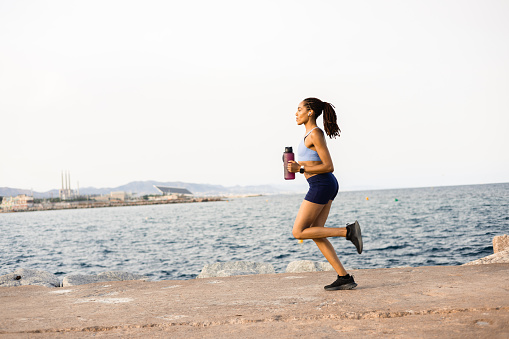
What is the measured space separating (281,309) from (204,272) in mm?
6183

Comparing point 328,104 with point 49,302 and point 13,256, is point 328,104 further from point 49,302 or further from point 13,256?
point 13,256

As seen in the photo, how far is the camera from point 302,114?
4828 millimetres

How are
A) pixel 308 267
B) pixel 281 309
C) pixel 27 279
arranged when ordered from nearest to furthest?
pixel 281 309
pixel 27 279
pixel 308 267

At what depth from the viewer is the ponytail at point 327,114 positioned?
15.9 feet

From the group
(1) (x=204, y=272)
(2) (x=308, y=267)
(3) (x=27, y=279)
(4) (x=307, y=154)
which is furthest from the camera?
(1) (x=204, y=272)

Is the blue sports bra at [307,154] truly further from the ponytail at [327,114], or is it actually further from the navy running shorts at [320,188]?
the ponytail at [327,114]

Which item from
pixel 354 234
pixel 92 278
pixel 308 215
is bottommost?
pixel 92 278

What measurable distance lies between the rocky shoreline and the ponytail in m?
4.06

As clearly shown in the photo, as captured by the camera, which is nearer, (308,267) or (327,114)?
(327,114)

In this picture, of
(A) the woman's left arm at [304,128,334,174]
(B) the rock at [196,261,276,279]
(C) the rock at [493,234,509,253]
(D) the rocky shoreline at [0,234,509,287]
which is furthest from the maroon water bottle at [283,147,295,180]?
(C) the rock at [493,234,509,253]

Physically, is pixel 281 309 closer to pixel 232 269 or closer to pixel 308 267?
pixel 308 267

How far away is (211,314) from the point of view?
3.91 metres

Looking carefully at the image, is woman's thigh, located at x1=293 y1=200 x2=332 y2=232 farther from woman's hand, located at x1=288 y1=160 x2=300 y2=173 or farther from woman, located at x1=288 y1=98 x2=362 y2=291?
woman's hand, located at x1=288 y1=160 x2=300 y2=173

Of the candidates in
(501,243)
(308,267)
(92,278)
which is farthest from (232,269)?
(501,243)
